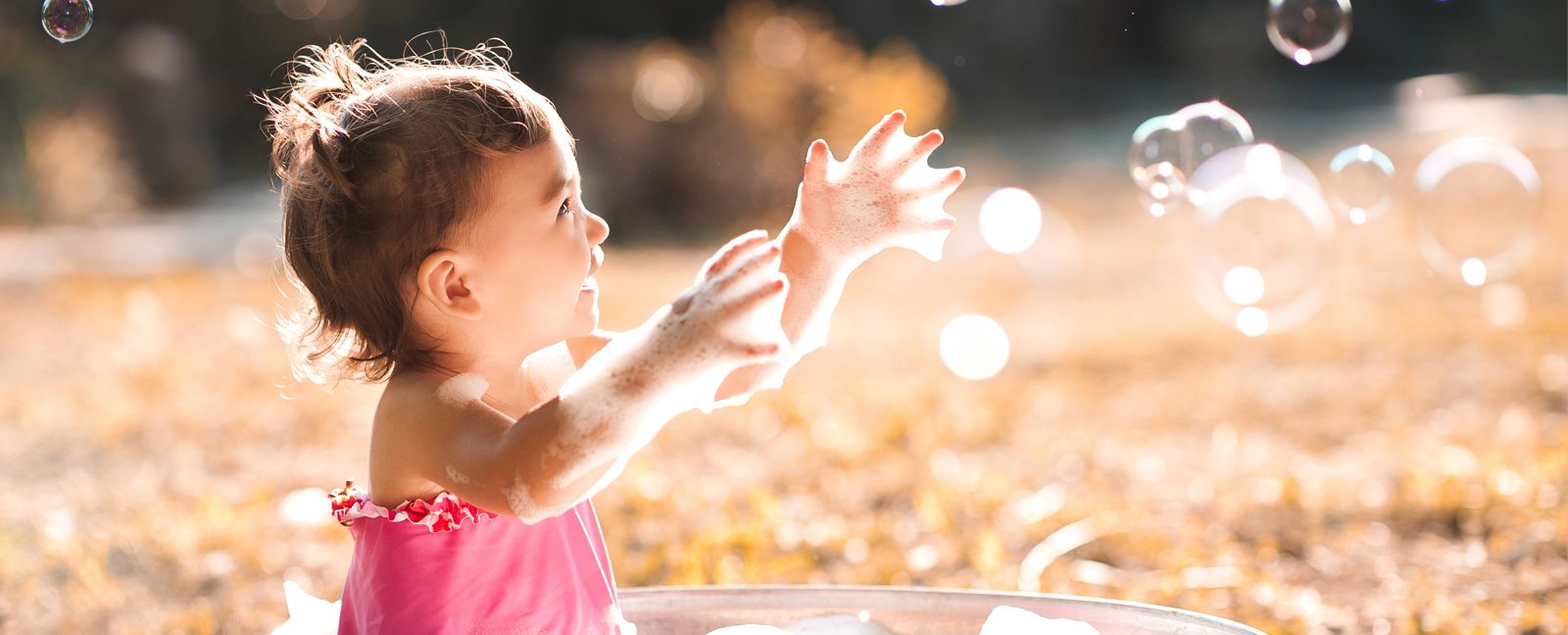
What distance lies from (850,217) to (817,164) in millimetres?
77

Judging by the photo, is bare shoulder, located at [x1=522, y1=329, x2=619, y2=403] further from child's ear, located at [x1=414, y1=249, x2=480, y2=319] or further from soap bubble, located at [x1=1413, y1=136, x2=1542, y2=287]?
soap bubble, located at [x1=1413, y1=136, x2=1542, y2=287]

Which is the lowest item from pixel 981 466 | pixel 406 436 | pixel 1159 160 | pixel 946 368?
pixel 406 436

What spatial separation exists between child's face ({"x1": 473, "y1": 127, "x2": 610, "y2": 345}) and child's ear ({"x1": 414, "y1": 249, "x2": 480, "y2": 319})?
2 centimetres

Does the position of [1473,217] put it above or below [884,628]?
above

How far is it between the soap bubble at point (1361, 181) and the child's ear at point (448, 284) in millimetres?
2184

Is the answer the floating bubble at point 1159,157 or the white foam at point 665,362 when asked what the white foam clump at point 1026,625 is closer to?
the white foam at point 665,362

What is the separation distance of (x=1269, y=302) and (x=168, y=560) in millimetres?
3483

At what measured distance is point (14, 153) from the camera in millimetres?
12508

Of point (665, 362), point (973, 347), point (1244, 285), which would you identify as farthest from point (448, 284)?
point (973, 347)

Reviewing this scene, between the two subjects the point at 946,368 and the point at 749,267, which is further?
the point at 946,368

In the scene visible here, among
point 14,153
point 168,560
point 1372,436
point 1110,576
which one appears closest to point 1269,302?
point 1372,436

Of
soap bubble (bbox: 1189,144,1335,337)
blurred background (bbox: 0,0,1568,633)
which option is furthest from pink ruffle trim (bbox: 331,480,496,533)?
soap bubble (bbox: 1189,144,1335,337)

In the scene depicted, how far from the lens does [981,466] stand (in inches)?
164

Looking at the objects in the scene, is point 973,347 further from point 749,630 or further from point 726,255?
point 726,255
